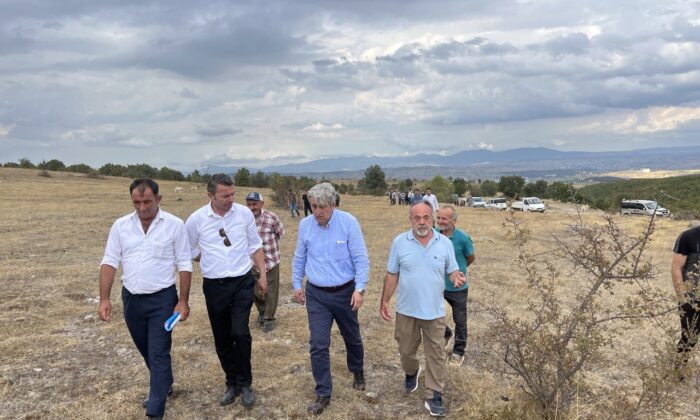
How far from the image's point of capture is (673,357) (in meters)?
3.15

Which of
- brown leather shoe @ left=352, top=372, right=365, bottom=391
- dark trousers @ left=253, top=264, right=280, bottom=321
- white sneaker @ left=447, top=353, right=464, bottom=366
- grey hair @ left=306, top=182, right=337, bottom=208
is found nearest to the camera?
grey hair @ left=306, top=182, right=337, bottom=208

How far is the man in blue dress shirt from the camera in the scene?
3973 millimetres

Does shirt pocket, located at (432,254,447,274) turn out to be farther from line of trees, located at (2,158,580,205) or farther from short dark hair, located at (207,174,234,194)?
line of trees, located at (2,158,580,205)

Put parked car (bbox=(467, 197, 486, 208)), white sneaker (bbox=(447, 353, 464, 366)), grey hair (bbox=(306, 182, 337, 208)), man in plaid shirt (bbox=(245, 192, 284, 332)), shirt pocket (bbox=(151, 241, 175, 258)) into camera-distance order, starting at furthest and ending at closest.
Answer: parked car (bbox=(467, 197, 486, 208))
man in plaid shirt (bbox=(245, 192, 284, 332))
white sneaker (bbox=(447, 353, 464, 366))
grey hair (bbox=(306, 182, 337, 208))
shirt pocket (bbox=(151, 241, 175, 258))

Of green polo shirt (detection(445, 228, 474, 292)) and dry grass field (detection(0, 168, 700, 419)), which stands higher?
green polo shirt (detection(445, 228, 474, 292))

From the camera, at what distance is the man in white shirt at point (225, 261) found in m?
3.91

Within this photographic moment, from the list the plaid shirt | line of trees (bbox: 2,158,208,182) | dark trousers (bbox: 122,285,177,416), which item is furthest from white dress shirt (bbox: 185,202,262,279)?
line of trees (bbox: 2,158,208,182)

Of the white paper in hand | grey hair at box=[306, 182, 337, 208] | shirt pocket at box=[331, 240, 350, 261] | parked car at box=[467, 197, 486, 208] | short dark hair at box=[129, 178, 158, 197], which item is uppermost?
short dark hair at box=[129, 178, 158, 197]

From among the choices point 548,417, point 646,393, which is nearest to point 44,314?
point 548,417

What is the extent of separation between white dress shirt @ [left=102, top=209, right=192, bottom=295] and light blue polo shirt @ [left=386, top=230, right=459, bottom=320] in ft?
5.87

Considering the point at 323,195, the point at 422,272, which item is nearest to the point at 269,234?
the point at 323,195

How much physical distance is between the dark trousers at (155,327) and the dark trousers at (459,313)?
2.78 meters

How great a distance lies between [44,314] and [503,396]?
649cm

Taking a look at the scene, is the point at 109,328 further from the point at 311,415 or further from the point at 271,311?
the point at 311,415
